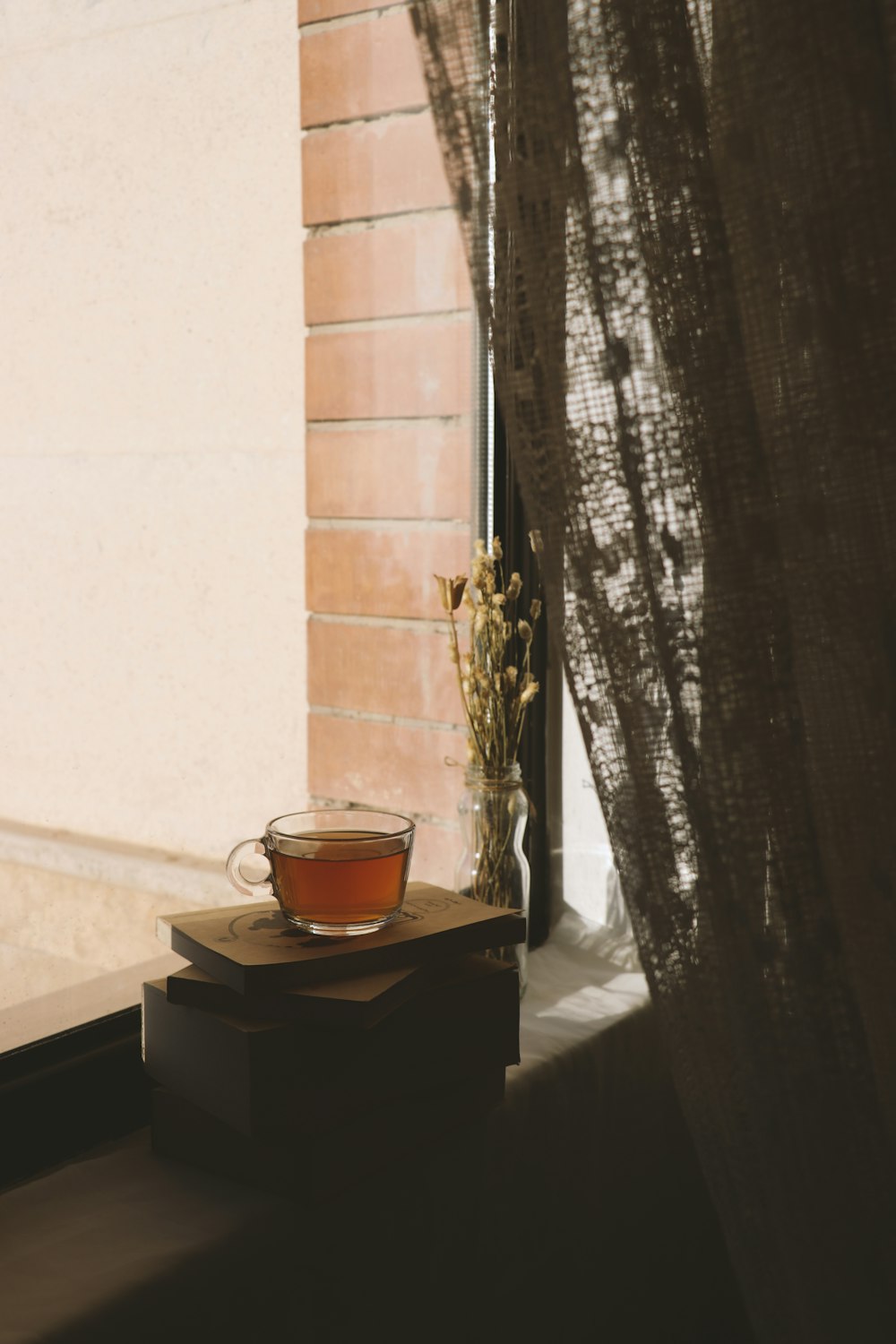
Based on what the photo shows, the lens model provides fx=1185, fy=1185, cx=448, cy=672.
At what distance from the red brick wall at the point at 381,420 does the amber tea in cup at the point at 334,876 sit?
38 cm

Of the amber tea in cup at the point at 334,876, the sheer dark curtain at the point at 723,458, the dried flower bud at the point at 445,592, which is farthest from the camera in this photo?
the dried flower bud at the point at 445,592

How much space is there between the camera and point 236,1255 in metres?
0.71

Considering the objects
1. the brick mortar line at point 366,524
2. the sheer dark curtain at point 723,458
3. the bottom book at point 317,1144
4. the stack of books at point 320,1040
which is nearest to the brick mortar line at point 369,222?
the brick mortar line at point 366,524

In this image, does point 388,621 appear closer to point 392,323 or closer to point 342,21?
point 392,323

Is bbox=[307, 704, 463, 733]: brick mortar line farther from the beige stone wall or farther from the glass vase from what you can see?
the glass vase

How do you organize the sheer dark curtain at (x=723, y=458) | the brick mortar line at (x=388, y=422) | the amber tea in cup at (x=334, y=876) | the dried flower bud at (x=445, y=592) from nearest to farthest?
1. the sheer dark curtain at (x=723, y=458)
2. the amber tea in cup at (x=334, y=876)
3. the dried flower bud at (x=445, y=592)
4. the brick mortar line at (x=388, y=422)

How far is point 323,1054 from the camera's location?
75 centimetres

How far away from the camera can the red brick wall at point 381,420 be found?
1153mm

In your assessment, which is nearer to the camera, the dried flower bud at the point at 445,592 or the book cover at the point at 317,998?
the book cover at the point at 317,998

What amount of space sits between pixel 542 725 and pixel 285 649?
30 cm

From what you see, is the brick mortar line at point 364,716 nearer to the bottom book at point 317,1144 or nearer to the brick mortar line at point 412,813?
the brick mortar line at point 412,813

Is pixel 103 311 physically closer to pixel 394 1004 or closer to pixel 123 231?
pixel 123 231

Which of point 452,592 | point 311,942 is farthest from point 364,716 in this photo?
point 311,942

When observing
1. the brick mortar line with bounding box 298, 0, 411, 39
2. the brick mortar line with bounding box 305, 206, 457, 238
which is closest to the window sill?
the brick mortar line with bounding box 305, 206, 457, 238
